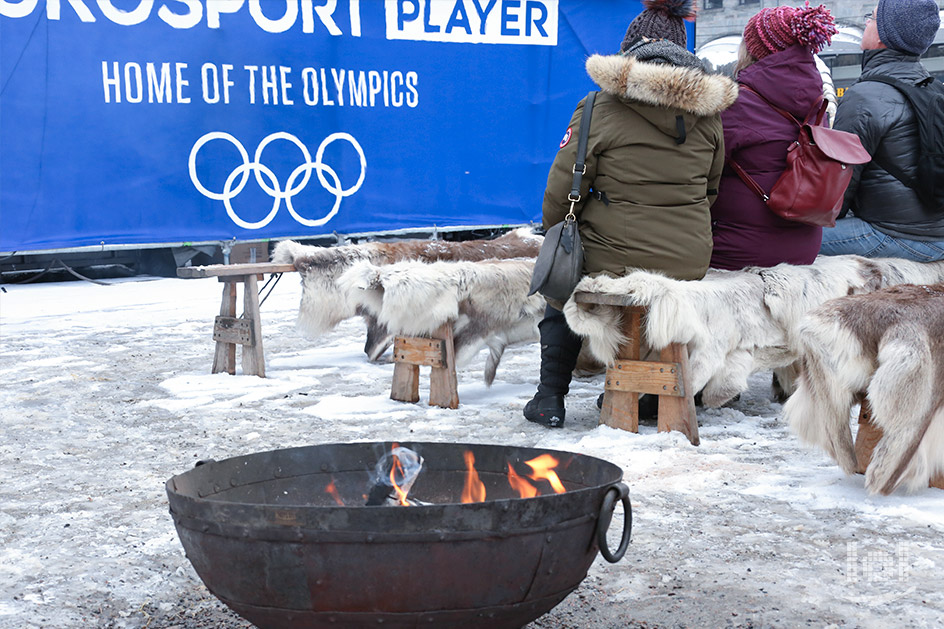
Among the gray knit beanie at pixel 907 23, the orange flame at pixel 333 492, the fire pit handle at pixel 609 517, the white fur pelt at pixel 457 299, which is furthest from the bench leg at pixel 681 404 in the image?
the fire pit handle at pixel 609 517

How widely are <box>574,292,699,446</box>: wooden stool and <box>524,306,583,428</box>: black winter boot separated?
29cm

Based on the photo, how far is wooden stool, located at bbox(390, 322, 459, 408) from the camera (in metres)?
5.27

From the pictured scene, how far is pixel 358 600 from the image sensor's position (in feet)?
6.70

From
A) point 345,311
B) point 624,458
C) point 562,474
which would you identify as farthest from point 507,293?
point 562,474

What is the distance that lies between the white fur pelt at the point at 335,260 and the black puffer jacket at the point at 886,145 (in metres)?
2.26

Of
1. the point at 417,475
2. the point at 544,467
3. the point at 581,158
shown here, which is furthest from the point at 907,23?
the point at 417,475

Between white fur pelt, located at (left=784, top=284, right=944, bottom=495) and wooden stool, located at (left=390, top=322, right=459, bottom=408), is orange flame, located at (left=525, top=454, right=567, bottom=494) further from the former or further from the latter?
wooden stool, located at (left=390, top=322, right=459, bottom=408)

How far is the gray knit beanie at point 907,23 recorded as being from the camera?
16.4 feet

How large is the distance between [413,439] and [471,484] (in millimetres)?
1944

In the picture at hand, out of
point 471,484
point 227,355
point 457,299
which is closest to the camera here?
point 471,484

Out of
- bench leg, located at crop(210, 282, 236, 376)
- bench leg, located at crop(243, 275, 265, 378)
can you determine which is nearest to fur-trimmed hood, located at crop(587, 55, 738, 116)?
bench leg, located at crop(243, 275, 265, 378)

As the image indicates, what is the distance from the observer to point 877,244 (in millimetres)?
5223

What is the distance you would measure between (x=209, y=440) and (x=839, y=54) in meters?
16.1

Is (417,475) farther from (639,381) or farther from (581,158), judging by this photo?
(581,158)
